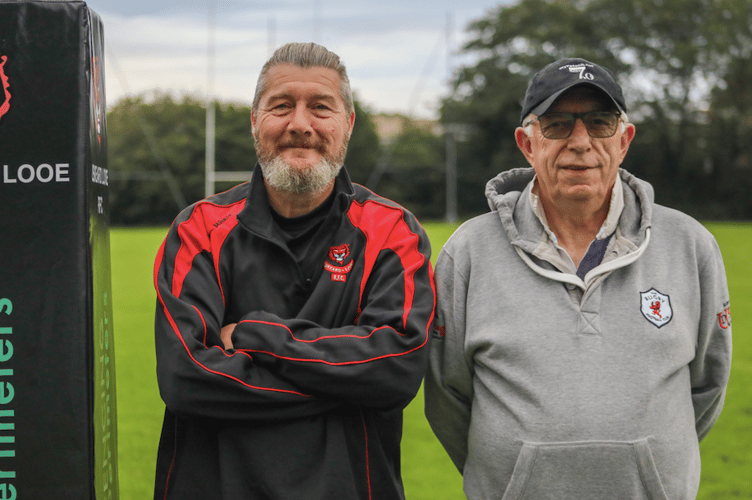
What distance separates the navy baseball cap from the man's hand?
39.1 inches

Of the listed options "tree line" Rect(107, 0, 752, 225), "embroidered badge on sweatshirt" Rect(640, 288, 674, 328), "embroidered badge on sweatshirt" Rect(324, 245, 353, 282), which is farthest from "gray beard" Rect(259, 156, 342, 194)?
"tree line" Rect(107, 0, 752, 225)

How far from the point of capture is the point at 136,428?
3.91m

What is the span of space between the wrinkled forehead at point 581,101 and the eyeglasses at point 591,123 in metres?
0.01

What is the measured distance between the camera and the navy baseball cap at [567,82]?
1.80m

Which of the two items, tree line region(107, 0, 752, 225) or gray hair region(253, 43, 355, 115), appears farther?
tree line region(107, 0, 752, 225)

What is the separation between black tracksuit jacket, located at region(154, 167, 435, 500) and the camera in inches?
64.4

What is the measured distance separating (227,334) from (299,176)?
0.45 metres

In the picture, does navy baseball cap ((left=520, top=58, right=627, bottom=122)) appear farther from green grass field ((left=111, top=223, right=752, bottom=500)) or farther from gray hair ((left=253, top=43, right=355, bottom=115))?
green grass field ((left=111, top=223, right=752, bottom=500))

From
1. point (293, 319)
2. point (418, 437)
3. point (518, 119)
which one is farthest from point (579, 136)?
point (518, 119)

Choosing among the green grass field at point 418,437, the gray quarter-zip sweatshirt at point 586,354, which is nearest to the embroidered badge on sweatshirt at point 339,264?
the gray quarter-zip sweatshirt at point 586,354

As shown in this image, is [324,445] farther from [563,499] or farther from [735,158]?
[735,158]

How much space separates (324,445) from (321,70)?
38.6 inches

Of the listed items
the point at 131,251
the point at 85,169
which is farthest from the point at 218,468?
the point at 131,251

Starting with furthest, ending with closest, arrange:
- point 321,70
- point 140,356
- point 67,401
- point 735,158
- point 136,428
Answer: point 735,158 → point 140,356 → point 136,428 → point 321,70 → point 67,401
